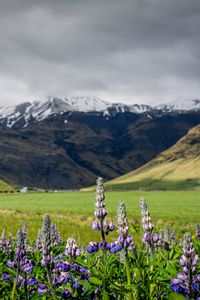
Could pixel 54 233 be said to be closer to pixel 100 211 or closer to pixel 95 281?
pixel 100 211

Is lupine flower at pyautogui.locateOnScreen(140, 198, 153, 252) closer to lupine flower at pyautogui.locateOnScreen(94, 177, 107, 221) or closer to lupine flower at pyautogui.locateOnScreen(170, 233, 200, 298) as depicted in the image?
lupine flower at pyautogui.locateOnScreen(94, 177, 107, 221)

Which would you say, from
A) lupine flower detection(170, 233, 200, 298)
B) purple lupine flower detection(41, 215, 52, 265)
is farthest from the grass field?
lupine flower detection(170, 233, 200, 298)

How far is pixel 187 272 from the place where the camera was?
14.5ft

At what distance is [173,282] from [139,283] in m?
1.10

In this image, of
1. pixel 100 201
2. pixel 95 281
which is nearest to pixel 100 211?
pixel 100 201

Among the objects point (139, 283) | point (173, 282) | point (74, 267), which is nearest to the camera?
point (173, 282)

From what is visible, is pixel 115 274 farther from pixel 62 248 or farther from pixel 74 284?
pixel 62 248

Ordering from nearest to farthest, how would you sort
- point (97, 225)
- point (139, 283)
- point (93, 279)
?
point (93, 279), point (139, 283), point (97, 225)

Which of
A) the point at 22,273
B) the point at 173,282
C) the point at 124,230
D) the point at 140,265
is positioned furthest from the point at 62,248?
the point at 173,282

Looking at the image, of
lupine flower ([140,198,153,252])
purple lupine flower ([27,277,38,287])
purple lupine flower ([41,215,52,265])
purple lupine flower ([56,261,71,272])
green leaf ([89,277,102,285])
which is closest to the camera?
purple lupine flower ([41,215,52,265])

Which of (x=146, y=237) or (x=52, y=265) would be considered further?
(x=146, y=237)

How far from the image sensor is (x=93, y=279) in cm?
520

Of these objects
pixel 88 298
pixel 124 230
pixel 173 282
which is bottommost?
pixel 88 298

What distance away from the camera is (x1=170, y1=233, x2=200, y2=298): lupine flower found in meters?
4.32
